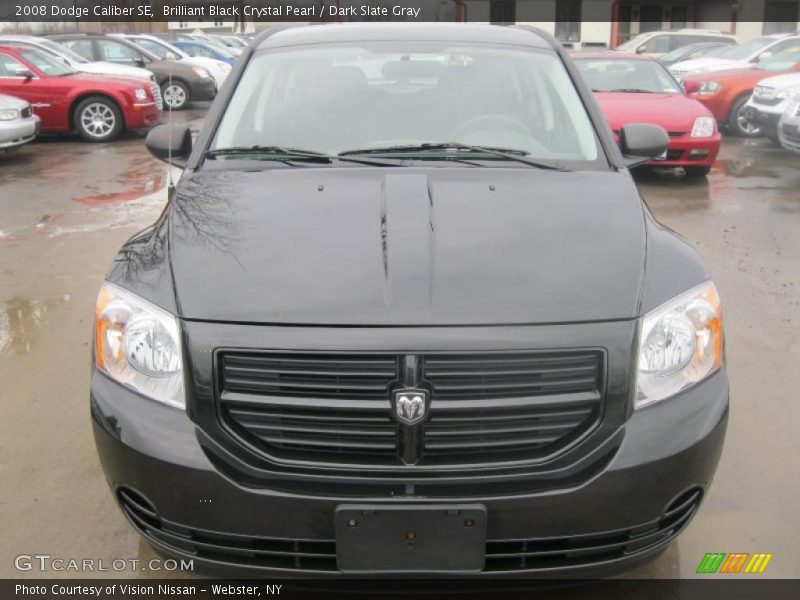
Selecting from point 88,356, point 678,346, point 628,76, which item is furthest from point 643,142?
point 628,76

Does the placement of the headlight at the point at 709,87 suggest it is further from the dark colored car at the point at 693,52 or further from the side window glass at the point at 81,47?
the side window glass at the point at 81,47

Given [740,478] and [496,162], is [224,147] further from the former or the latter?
[740,478]

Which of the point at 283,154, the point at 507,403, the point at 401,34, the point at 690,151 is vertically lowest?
the point at 690,151

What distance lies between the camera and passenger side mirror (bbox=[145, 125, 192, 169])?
353 cm

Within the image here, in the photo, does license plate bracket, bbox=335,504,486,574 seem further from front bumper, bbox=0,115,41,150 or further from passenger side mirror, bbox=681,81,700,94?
passenger side mirror, bbox=681,81,700,94

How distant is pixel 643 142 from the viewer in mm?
3633

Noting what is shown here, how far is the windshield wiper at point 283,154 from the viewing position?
9.86ft

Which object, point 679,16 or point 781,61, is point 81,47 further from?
point 679,16

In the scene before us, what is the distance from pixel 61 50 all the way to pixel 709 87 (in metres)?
11.8

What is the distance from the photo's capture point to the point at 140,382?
2.21 meters

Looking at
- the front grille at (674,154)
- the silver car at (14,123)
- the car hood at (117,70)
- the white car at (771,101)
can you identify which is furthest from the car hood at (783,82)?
the silver car at (14,123)

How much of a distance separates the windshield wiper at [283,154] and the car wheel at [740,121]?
40.3 ft

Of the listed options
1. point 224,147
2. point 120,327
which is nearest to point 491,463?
point 120,327

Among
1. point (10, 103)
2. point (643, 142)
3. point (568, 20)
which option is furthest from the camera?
point (568, 20)
